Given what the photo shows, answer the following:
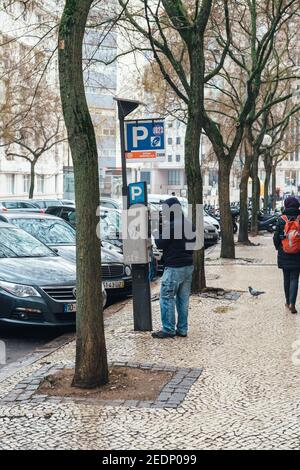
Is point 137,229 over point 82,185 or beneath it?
beneath

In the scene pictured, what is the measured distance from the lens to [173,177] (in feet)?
425

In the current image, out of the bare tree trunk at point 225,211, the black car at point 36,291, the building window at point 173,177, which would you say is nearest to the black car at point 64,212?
the bare tree trunk at point 225,211

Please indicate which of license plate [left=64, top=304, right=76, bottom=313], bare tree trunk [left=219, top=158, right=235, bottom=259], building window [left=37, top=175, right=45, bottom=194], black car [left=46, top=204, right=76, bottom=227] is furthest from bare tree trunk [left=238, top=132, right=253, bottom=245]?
building window [left=37, top=175, right=45, bottom=194]

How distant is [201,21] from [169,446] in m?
9.52

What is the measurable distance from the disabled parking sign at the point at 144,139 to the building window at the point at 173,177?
4669 inches

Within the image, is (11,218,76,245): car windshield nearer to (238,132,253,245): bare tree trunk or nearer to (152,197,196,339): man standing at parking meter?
(152,197,196,339): man standing at parking meter

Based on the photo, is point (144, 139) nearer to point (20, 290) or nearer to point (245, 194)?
point (20, 290)

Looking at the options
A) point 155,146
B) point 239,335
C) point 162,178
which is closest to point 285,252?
point 239,335

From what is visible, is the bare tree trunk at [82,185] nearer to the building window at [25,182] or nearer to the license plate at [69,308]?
the license plate at [69,308]

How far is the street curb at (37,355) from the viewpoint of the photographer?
8017 mm

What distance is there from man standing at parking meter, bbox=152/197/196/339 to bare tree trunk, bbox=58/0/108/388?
2.19 meters

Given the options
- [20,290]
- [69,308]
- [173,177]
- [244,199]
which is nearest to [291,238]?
[69,308]

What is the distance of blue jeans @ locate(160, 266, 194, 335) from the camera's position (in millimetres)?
9305

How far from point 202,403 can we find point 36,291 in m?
4.13
